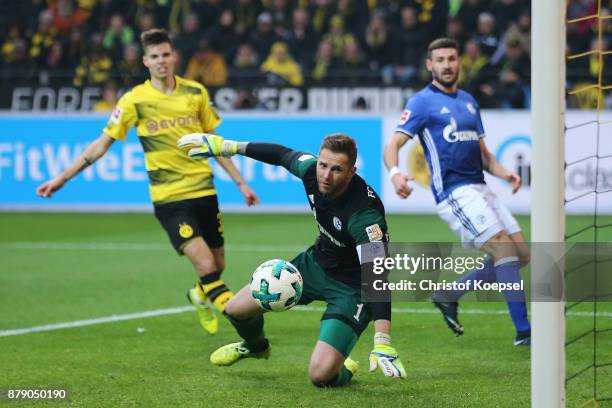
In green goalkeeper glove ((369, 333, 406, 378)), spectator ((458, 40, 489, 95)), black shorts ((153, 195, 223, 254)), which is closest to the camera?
green goalkeeper glove ((369, 333, 406, 378))

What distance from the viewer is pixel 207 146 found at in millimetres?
6453

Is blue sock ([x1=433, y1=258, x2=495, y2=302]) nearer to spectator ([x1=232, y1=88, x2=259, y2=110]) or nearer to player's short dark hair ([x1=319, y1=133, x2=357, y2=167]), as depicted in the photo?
player's short dark hair ([x1=319, y1=133, x2=357, y2=167])

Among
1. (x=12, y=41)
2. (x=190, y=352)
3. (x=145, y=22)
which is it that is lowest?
Answer: (x=190, y=352)

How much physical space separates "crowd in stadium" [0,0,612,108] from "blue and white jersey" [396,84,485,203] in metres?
9.08

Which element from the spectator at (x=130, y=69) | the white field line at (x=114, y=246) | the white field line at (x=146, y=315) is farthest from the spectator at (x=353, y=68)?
the white field line at (x=146, y=315)

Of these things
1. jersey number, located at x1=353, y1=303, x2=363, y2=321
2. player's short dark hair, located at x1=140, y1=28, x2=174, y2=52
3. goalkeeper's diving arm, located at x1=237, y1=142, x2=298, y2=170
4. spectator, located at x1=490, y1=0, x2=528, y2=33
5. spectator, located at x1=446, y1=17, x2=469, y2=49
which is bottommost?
jersey number, located at x1=353, y1=303, x2=363, y2=321

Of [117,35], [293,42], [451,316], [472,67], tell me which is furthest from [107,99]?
[451,316]

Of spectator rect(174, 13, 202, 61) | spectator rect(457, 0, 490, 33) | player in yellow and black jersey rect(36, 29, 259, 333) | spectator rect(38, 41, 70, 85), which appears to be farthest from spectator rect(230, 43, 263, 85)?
player in yellow and black jersey rect(36, 29, 259, 333)

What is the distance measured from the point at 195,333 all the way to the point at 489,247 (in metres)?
2.25

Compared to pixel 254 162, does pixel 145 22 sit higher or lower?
higher

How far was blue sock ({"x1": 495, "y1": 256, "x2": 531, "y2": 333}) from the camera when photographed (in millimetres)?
7539

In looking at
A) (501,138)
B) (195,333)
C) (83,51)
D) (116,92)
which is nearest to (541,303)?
(195,333)

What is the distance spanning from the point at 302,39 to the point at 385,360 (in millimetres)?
14990

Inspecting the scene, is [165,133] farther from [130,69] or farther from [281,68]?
[130,69]
